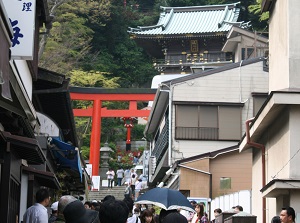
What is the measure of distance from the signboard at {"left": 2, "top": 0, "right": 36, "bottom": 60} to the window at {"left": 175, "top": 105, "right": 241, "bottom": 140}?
19.9m

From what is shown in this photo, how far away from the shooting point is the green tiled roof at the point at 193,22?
57969mm

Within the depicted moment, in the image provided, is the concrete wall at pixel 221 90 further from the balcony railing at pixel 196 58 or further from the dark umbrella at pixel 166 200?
the balcony railing at pixel 196 58

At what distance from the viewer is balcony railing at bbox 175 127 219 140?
3183 cm

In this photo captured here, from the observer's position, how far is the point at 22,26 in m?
12.2

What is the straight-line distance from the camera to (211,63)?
5438 centimetres

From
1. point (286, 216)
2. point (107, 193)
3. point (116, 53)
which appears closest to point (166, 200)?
point (286, 216)

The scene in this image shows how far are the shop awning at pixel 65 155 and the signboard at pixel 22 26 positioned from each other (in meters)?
7.33

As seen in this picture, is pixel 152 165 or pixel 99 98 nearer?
pixel 152 165

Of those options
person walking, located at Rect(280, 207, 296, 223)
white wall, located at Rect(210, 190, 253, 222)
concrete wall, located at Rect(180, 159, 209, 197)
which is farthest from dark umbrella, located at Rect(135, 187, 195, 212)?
concrete wall, located at Rect(180, 159, 209, 197)

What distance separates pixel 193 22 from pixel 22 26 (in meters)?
49.4

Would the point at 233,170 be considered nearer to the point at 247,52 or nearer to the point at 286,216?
the point at 247,52

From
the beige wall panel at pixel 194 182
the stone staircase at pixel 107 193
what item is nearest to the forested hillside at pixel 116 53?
the stone staircase at pixel 107 193

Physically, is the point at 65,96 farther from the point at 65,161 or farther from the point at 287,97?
the point at 287,97

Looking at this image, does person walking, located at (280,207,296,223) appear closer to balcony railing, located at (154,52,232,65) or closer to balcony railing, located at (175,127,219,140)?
balcony railing, located at (175,127,219,140)
